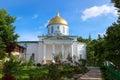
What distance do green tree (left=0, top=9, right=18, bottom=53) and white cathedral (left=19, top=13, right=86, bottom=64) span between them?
32251 millimetres

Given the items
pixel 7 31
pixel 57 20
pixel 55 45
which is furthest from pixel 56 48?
pixel 7 31

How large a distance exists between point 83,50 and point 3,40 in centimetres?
3882

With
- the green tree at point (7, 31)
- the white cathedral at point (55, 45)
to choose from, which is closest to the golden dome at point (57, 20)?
the white cathedral at point (55, 45)

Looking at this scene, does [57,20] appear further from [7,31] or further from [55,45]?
[7,31]

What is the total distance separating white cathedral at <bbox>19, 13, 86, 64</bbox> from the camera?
252 ft

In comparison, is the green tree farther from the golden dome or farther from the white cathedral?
the golden dome

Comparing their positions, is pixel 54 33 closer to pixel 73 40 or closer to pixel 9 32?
pixel 73 40

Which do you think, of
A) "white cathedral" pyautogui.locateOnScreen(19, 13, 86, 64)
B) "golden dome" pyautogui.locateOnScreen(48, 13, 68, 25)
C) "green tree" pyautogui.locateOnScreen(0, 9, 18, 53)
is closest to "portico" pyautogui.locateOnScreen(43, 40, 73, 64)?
"white cathedral" pyautogui.locateOnScreen(19, 13, 86, 64)

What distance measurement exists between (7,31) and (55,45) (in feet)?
120

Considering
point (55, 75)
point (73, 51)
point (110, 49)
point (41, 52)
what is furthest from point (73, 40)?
point (55, 75)

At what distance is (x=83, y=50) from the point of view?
78812 millimetres

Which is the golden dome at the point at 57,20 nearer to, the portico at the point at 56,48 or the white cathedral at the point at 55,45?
the white cathedral at the point at 55,45

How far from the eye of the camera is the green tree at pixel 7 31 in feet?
136

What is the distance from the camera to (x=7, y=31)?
1686 inches
